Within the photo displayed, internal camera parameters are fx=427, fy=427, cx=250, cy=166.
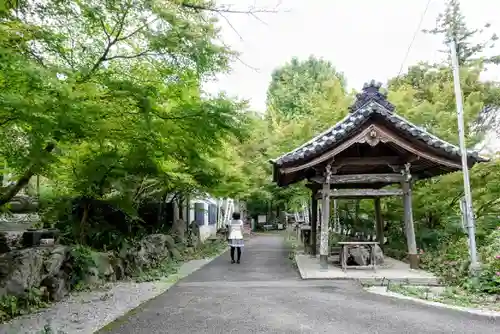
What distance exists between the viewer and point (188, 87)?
642 cm

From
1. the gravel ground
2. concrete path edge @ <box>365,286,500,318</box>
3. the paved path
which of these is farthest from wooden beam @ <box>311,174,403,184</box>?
the gravel ground

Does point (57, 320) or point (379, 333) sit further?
point (57, 320)

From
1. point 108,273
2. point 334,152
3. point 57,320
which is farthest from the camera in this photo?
point 334,152

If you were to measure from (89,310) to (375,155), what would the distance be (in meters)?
7.91

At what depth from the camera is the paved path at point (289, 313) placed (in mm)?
5148

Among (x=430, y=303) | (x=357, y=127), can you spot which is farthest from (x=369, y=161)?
(x=430, y=303)

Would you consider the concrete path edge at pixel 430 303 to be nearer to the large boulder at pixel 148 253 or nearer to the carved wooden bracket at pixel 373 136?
the carved wooden bracket at pixel 373 136

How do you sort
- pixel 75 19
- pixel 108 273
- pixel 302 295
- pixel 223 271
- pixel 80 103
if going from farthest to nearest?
pixel 223 271 → pixel 108 273 → pixel 302 295 → pixel 75 19 → pixel 80 103

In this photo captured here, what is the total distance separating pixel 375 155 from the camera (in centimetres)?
1128

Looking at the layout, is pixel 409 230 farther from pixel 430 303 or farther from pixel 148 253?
pixel 148 253

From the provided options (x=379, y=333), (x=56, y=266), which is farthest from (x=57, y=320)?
(x=379, y=333)

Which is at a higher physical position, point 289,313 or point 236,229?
point 236,229

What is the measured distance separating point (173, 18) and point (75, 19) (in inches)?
52.7

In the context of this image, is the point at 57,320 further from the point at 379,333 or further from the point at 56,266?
the point at 379,333
